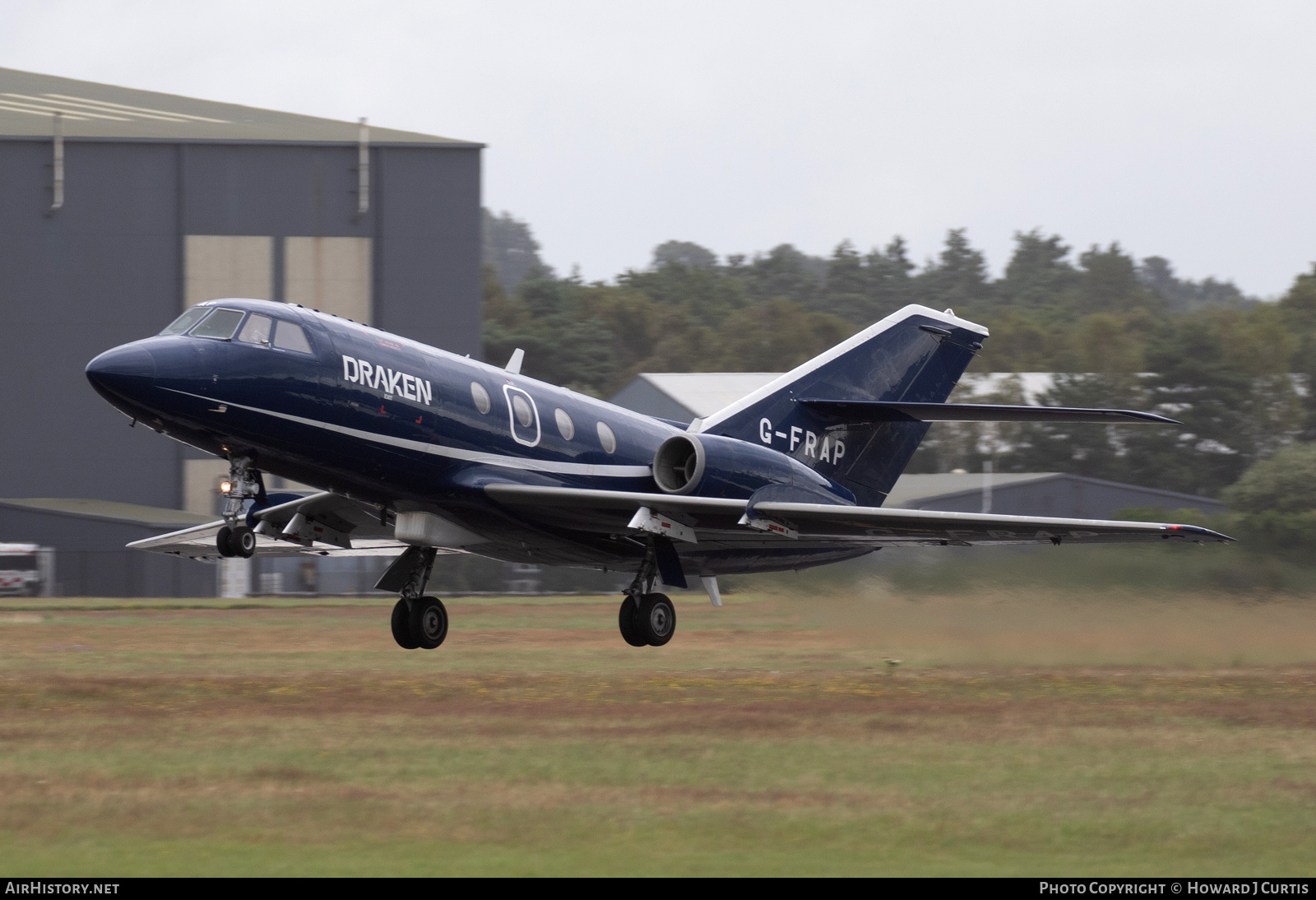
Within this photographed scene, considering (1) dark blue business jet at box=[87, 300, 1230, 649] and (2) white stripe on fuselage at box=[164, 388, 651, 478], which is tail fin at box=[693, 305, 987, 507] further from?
(2) white stripe on fuselage at box=[164, 388, 651, 478]

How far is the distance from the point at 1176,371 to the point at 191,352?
6422 cm

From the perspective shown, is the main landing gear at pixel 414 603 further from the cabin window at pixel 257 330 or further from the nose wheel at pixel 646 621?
the cabin window at pixel 257 330

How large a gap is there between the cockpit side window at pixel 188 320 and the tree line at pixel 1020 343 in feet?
179

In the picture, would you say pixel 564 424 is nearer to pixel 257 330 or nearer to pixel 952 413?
pixel 257 330

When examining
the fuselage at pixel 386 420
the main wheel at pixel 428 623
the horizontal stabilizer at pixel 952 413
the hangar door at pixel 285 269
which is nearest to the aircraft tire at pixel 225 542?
the fuselage at pixel 386 420

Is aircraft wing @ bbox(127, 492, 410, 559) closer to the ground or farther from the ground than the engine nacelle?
closer to the ground

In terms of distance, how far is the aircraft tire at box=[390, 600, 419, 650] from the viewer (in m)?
19.0

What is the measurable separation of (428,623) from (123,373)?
19.3ft

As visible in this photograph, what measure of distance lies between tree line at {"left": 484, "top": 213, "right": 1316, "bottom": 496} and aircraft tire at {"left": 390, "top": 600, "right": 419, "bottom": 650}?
50.8m

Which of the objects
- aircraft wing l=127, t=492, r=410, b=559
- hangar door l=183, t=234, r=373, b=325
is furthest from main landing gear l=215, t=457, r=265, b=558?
hangar door l=183, t=234, r=373, b=325

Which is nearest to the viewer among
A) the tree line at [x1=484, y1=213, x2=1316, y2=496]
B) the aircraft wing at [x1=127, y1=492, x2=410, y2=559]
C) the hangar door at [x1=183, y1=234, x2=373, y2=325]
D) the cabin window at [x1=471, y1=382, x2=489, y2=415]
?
the cabin window at [x1=471, y1=382, x2=489, y2=415]

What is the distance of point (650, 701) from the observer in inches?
557

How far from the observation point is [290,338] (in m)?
15.9
